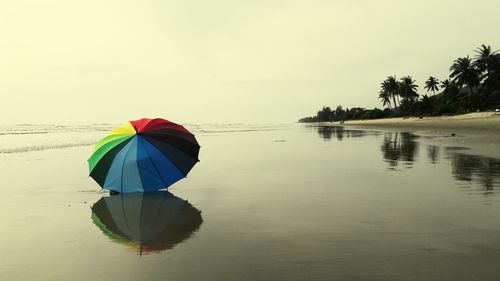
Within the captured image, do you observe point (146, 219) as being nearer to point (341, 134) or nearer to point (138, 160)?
point (138, 160)

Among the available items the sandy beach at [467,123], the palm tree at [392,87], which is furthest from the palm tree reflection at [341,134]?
the palm tree at [392,87]

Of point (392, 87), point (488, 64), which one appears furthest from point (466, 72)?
point (392, 87)

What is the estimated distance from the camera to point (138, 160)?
373 inches

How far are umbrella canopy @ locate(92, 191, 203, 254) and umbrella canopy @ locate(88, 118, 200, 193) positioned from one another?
451mm

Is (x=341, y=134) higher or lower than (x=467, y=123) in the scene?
lower

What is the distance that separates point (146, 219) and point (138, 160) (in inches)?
82.8

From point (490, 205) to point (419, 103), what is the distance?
107m

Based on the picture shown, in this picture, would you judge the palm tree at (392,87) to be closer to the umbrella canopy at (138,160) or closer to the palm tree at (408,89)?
the palm tree at (408,89)

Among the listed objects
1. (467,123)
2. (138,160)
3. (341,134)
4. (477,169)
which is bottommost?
(341,134)

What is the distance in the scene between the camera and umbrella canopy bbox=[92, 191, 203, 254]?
6.39 m

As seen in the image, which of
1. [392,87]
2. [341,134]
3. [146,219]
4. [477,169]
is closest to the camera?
[146,219]

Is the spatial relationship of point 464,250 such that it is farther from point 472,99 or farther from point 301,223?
point 472,99

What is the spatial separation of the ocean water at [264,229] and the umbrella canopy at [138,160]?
1.58 ft

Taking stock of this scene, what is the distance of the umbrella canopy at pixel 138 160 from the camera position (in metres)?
9.55
